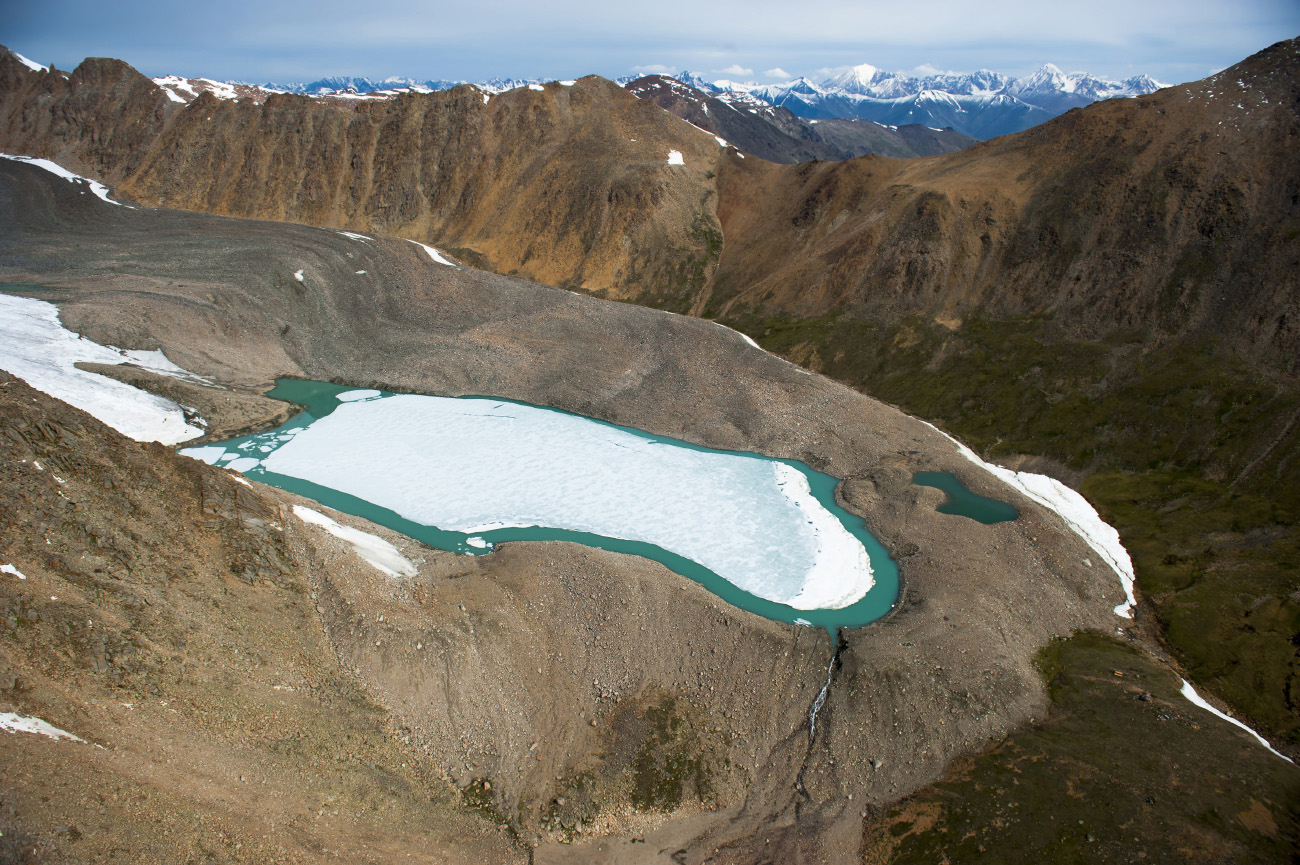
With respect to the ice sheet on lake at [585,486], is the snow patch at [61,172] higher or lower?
higher

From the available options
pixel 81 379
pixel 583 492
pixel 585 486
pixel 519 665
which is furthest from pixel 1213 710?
pixel 81 379

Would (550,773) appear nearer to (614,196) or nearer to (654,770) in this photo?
(654,770)

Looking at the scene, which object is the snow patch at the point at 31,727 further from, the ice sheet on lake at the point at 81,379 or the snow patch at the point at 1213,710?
the snow patch at the point at 1213,710

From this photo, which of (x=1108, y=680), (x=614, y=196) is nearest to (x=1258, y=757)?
(x=1108, y=680)

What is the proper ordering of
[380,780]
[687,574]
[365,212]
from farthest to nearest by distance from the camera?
[365,212], [687,574], [380,780]

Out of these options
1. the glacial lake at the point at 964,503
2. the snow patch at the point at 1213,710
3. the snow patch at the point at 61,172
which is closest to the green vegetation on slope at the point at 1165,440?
the snow patch at the point at 1213,710

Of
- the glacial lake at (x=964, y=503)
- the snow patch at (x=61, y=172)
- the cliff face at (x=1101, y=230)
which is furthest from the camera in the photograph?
the snow patch at (x=61, y=172)

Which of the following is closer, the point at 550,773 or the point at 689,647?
the point at 550,773
